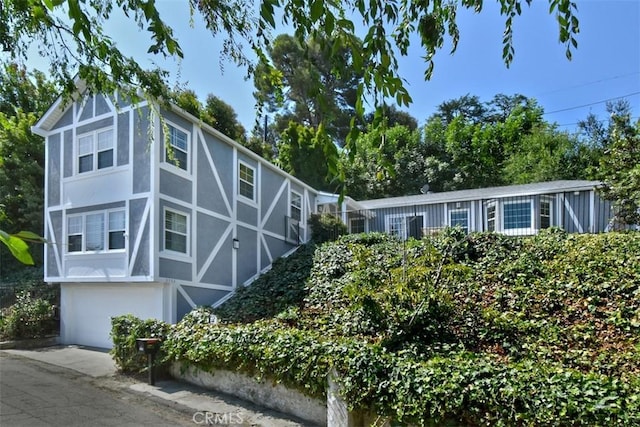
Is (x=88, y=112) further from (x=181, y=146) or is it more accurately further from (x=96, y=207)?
(x=181, y=146)

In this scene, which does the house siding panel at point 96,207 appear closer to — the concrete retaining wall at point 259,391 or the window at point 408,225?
the concrete retaining wall at point 259,391

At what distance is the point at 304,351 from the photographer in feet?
21.2

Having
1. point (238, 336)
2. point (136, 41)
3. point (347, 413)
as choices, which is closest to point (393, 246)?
point (238, 336)

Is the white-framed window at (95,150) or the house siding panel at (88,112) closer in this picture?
the white-framed window at (95,150)

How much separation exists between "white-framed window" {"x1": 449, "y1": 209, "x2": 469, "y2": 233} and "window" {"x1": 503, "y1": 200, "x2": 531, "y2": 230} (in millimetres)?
1753

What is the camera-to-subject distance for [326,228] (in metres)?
16.7

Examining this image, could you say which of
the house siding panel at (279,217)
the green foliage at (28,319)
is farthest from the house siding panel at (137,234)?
the house siding panel at (279,217)

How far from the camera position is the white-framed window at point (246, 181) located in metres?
14.4

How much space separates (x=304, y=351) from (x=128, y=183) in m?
7.20

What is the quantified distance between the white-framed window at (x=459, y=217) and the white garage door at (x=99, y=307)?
11.7 m

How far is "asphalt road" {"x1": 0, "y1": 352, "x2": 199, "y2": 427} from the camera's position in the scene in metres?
6.18

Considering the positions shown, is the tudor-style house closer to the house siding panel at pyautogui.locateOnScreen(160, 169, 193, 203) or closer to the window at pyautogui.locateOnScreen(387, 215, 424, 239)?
the house siding panel at pyautogui.locateOnScreen(160, 169, 193, 203)

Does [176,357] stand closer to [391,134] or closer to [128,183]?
[128,183]

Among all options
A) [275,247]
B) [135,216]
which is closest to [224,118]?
[275,247]
